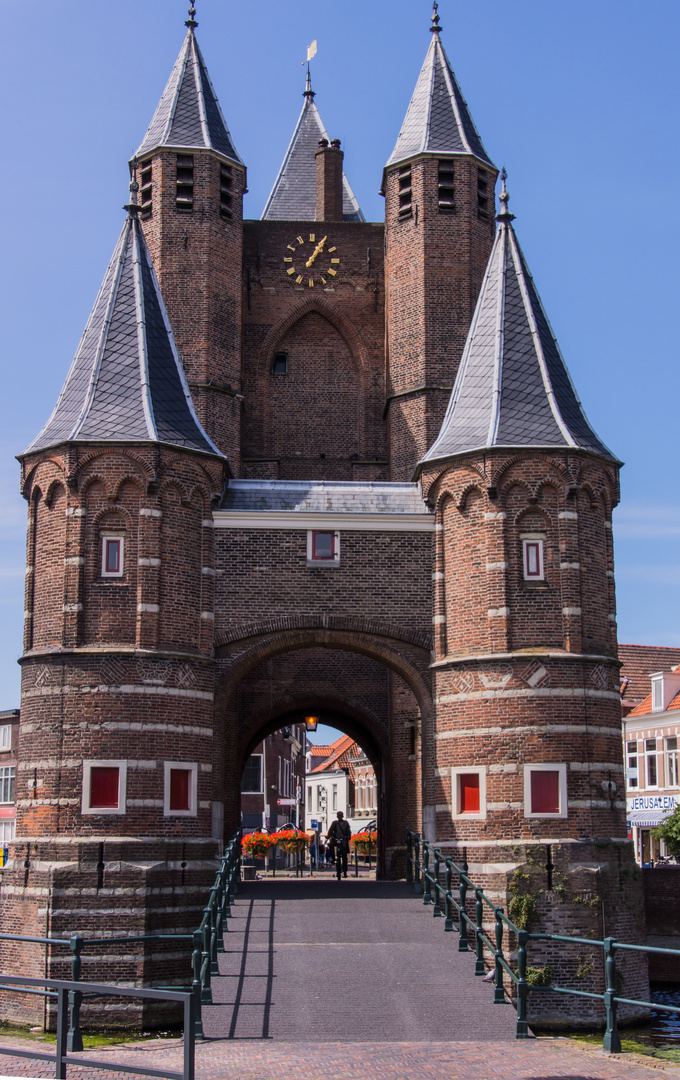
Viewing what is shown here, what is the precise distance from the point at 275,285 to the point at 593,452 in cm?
1157

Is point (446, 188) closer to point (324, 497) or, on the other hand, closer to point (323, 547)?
point (324, 497)

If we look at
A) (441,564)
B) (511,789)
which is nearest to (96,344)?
(441,564)

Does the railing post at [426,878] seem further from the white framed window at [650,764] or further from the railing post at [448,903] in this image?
the white framed window at [650,764]

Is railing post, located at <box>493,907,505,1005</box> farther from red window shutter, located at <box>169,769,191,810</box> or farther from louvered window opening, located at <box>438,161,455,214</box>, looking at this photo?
louvered window opening, located at <box>438,161,455,214</box>

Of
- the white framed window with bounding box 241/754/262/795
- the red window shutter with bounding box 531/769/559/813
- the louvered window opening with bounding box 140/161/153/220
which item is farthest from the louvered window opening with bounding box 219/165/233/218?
the white framed window with bounding box 241/754/262/795

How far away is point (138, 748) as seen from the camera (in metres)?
20.2

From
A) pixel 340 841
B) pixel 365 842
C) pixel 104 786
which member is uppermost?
pixel 104 786

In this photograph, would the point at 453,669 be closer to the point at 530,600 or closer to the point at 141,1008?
the point at 530,600

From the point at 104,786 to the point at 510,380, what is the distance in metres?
10.4

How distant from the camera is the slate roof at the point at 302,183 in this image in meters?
32.8

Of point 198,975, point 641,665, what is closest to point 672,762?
point 641,665

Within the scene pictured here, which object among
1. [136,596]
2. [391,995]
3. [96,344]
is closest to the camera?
[391,995]

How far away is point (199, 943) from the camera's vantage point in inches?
555

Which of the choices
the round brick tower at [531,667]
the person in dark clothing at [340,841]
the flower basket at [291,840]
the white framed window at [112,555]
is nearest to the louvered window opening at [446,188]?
the round brick tower at [531,667]
